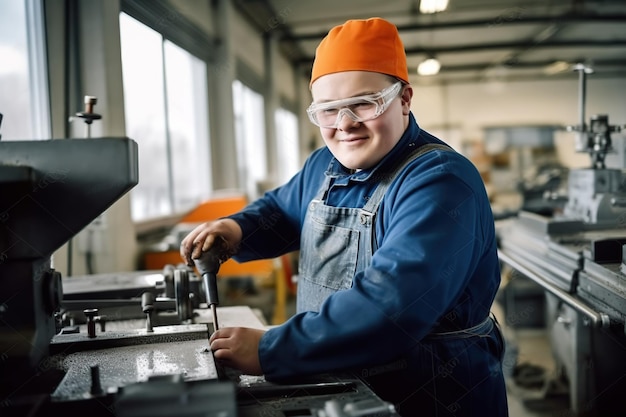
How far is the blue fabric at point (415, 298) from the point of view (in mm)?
983

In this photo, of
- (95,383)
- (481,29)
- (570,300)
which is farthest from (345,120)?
(481,29)

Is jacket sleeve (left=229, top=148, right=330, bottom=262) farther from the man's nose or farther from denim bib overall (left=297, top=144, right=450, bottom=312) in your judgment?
the man's nose

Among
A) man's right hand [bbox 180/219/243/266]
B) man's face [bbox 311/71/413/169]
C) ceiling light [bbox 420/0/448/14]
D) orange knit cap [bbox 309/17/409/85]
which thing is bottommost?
man's right hand [bbox 180/219/243/266]

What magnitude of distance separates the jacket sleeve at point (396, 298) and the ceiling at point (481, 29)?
400 cm

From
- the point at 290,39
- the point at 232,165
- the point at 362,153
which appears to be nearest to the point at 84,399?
the point at 362,153

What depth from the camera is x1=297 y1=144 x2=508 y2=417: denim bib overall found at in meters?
1.15

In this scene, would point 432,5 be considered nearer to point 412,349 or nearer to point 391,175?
point 391,175

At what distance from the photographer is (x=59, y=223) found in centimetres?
98

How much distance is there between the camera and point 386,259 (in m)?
1.03

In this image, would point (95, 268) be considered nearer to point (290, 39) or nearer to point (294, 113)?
point (290, 39)

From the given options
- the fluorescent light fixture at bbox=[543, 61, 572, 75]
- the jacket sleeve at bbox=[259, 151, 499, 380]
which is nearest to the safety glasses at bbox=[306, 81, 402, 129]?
the jacket sleeve at bbox=[259, 151, 499, 380]

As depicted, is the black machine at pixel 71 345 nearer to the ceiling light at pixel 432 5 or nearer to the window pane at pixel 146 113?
the window pane at pixel 146 113

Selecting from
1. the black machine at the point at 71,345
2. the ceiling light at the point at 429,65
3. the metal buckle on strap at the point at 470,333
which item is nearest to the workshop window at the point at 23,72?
the black machine at the point at 71,345

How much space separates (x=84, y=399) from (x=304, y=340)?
1.25ft
